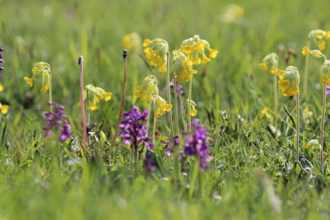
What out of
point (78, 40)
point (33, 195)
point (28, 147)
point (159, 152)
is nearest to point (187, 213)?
point (33, 195)

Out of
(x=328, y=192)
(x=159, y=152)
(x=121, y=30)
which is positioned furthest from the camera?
(x=121, y=30)

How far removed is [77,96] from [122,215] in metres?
2.31

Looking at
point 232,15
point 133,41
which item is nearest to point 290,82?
point 133,41

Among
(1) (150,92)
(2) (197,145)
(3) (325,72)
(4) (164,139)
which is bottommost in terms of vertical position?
(4) (164,139)

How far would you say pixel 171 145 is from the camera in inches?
106

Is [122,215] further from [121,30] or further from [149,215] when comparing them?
[121,30]

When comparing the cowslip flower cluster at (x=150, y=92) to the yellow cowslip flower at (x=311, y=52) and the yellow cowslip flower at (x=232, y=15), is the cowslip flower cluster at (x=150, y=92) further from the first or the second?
the yellow cowslip flower at (x=232, y=15)

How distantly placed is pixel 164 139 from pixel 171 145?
20 centimetres

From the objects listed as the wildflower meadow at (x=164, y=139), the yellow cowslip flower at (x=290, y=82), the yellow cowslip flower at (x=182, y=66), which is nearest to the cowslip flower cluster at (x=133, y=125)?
the wildflower meadow at (x=164, y=139)

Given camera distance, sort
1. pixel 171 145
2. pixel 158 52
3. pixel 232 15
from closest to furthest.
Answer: pixel 158 52
pixel 171 145
pixel 232 15

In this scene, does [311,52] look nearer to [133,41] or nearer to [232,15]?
[133,41]

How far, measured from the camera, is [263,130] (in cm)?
303

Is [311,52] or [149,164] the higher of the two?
[311,52]

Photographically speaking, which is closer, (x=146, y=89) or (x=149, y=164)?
(x=149, y=164)
